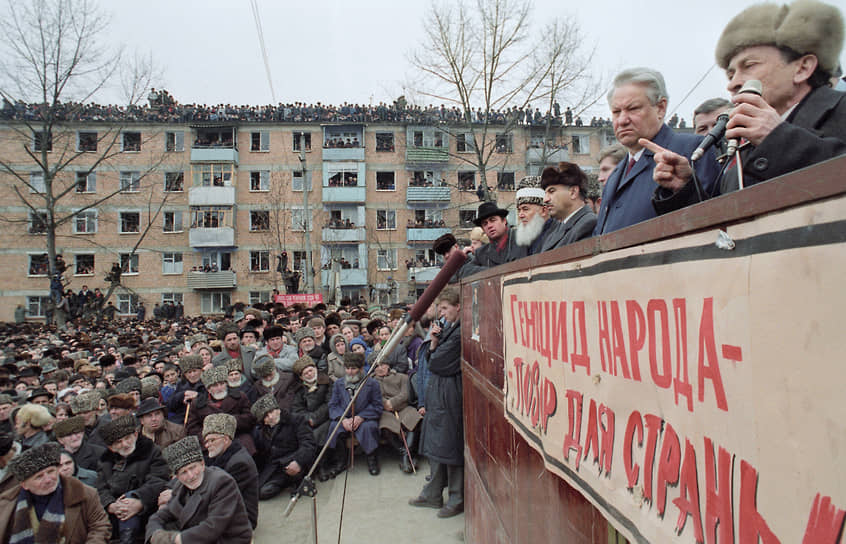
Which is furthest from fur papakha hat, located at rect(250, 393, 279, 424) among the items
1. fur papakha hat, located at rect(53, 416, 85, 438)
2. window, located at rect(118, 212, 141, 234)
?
window, located at rect(118, 212, 141, 234)

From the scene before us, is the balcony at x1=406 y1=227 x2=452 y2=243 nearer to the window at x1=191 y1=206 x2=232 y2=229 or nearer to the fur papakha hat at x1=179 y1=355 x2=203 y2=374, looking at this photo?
the window at x1=191 y1=206 x2=232 y2=229

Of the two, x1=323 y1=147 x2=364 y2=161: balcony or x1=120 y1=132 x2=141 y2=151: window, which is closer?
x1=120 y1=132 x2=141 y2=151: window

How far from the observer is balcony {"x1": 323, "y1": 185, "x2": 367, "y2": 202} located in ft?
131

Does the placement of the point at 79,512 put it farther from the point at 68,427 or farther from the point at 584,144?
the point at 584,144

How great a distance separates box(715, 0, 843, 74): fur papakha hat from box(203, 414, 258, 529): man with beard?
18.4ft

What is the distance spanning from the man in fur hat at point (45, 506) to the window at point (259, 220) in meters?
35.9

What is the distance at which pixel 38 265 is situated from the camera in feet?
124

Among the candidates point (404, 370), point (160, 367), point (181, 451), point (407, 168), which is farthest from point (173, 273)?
point (181, 451)

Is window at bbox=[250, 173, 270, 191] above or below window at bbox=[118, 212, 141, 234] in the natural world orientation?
above

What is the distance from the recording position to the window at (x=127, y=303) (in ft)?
122

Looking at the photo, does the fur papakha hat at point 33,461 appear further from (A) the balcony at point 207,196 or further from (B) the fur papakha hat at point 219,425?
(A) the balcony at point 207,196

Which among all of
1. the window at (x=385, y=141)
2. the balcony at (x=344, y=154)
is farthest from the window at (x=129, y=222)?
the window at (x=385, y=141)

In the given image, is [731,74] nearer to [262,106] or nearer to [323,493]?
[323,493]

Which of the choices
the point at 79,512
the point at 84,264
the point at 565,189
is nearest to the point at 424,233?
the point at 84,264
